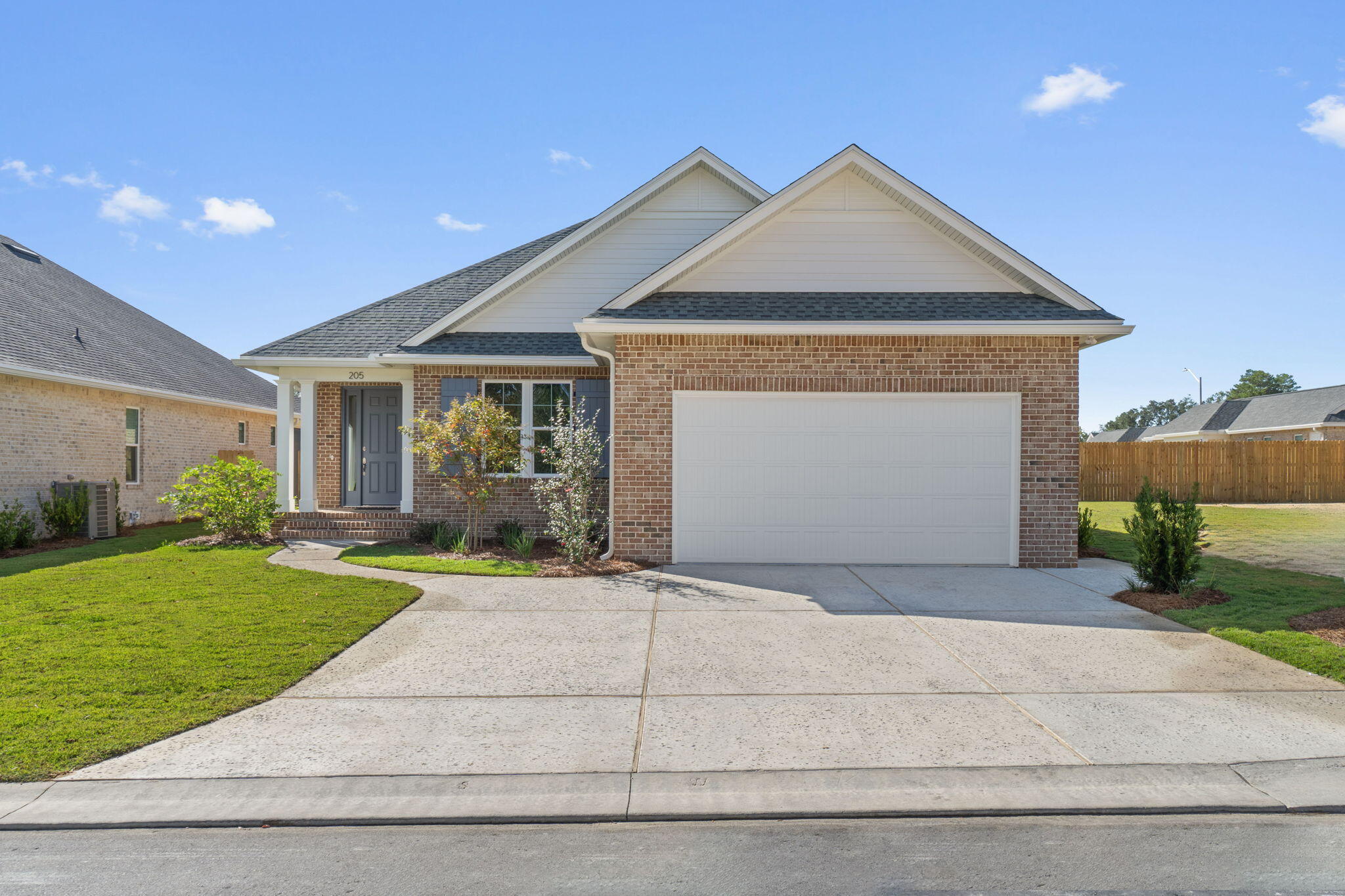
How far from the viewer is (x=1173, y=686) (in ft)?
18.9

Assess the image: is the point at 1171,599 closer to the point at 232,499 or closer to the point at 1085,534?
the point at 1085,534

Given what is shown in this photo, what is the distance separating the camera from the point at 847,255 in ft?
38.0

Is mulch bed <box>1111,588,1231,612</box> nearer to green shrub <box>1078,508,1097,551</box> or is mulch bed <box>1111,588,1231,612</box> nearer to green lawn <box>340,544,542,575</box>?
green shrub <box>1078,508,1097,551</box>

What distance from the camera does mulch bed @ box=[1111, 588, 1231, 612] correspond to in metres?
8.38

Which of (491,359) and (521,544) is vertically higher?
(491,359)

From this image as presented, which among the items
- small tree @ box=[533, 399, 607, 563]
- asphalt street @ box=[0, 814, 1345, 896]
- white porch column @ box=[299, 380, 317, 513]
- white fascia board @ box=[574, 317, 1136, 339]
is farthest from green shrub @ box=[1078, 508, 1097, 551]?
white porch column @ box=[299, 380, 317, 513]

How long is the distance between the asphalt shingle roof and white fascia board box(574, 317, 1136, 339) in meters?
2.88

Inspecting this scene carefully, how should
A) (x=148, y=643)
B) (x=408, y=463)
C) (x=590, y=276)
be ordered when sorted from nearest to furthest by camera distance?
1. (x=148, y=643)
2. (x=408, y=463)
3. (x=590, y=276)

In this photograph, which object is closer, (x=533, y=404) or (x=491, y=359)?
(x=491, y=359)

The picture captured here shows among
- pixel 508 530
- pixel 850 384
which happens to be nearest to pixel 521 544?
pixel 508 530

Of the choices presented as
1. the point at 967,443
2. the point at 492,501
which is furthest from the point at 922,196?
the point at 492,501

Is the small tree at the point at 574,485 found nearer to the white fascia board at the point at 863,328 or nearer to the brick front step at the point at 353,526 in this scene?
the white fascia board at the point at 863,328

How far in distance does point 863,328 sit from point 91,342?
16653 millimetres

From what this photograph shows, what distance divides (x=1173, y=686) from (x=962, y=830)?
3.06 m
